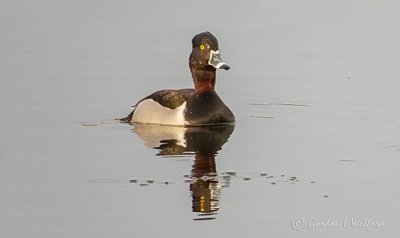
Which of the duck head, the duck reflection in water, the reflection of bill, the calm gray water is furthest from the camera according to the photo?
the duck head

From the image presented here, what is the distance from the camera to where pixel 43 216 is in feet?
38.0

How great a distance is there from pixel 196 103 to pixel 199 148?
193cm

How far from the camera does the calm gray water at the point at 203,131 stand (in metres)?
11.8

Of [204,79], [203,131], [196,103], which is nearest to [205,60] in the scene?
[204,79]

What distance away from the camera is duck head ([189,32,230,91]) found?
56.7 feet

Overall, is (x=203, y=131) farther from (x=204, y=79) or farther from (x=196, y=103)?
(x=204, y=79)

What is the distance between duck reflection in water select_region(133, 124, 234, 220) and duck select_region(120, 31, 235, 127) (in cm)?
12

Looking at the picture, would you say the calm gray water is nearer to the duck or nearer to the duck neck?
the duck

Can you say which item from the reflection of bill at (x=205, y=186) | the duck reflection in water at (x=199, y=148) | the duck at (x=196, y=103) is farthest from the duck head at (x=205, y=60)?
the reflection of bill at (x=205, y=186)

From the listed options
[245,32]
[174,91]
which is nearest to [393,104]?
[174,91]

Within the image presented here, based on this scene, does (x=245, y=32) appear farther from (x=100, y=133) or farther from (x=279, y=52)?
(x=100, y=133)

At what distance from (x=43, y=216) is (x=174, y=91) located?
19.9ft

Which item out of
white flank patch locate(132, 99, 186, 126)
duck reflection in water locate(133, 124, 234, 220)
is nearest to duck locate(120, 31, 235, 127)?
white flank patch locate(132, 99, 186, 126)

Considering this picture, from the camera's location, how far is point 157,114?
56.4ft
